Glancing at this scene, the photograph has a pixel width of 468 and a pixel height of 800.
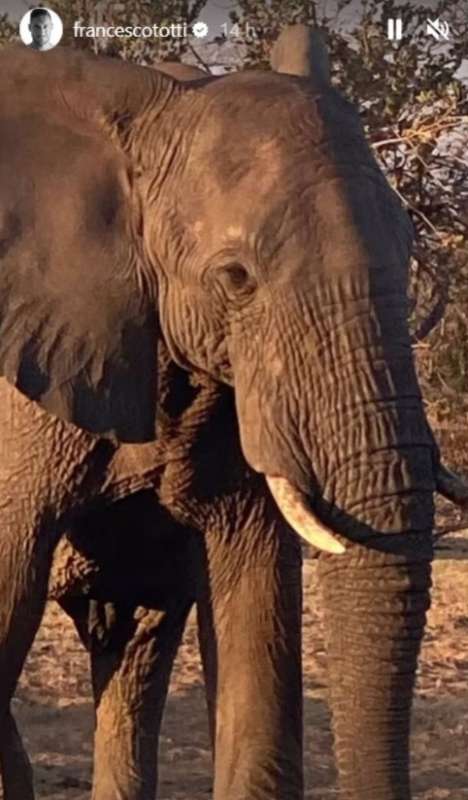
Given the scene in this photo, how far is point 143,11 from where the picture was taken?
1037 centimetres

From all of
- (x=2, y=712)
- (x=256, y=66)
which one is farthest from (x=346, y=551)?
(x=256, y=66)

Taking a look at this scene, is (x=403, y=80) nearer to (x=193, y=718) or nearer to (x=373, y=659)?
(x=193, y=718)

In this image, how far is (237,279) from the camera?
11.3 ft

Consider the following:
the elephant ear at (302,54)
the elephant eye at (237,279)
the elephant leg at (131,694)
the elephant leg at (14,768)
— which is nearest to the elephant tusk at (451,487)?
the elephant eye at (237,279)

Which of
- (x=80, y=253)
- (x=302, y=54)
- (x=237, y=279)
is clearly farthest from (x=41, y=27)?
(x=237, y=279)

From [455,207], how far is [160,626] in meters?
5.37

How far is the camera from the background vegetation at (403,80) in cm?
964

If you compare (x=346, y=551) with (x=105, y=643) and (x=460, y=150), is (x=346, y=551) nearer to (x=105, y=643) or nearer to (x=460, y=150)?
(x=105, y=643)

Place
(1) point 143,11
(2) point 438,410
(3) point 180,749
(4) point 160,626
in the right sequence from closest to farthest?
(4) point 160,626 → (3) point 180,749 → (1) point 143,11 → (2) point 438,410

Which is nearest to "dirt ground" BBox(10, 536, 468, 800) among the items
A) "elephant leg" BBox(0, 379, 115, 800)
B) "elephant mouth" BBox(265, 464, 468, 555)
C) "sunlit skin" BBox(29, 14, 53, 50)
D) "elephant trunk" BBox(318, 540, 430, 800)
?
"elephant leg" BBox(0, 379, 115, 800)

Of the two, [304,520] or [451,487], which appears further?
[451,487]

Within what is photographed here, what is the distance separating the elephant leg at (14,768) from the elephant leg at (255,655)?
738mm

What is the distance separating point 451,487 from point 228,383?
1.33ft

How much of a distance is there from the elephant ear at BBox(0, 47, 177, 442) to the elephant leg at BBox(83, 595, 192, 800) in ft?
→ 3.55
